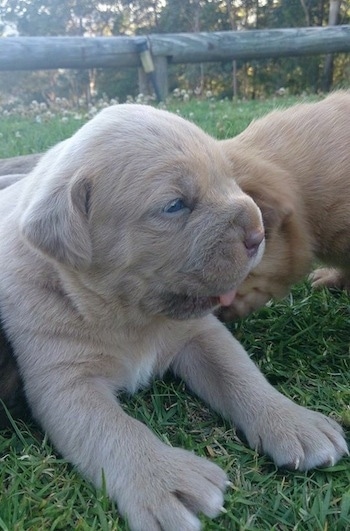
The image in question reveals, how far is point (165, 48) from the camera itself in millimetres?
9609

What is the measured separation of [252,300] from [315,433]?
0.96 meters

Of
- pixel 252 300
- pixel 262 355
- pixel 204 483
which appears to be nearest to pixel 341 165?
pixel 252 300

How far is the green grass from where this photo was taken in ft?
6.70

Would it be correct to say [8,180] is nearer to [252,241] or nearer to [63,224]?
[63,224]

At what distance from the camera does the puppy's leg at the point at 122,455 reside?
6.74 feet

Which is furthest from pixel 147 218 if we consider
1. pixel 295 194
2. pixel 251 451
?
pixel 295 194

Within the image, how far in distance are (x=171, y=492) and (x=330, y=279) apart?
72.1 inches

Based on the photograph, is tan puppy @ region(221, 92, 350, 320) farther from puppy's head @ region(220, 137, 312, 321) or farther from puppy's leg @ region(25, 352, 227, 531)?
puppy's leg @ region(25, 352, 227, 531)

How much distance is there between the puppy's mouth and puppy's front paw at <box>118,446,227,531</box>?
1.66 feet

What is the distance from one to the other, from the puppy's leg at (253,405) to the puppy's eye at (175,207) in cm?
65

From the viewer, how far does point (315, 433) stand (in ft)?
7.54

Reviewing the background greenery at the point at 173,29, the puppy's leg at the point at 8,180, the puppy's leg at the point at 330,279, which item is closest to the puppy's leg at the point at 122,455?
the puppy's leg at the point at 330,279

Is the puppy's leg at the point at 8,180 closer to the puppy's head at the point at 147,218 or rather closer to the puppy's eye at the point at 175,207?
the puppy's head at the point at 147,218

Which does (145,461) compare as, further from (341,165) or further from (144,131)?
(341,165)
